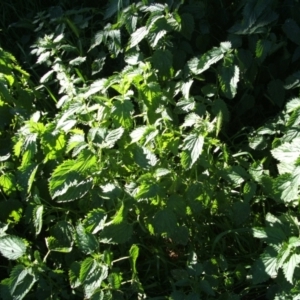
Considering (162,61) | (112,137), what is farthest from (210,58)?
(112,137)

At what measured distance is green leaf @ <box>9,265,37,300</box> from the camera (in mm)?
2318

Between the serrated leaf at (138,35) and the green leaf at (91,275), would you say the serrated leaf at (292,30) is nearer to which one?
the serrated leaf at (138,35)

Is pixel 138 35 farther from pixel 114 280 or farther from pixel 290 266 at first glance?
pixel 290 266

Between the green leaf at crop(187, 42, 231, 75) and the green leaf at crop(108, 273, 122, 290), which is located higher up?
the green leaf at crop(187, 42, 231, 75)

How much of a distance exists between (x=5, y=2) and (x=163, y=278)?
193 cm

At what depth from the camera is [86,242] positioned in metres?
2.35

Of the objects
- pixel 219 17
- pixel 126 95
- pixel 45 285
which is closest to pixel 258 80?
pixel 219 17

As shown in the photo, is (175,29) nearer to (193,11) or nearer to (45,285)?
(193,11)

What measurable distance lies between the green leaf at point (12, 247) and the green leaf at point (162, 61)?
0.92 metres

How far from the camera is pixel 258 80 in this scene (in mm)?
3035

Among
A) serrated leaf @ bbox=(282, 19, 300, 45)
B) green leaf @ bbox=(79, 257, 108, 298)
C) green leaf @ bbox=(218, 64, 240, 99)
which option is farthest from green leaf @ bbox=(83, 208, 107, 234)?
serrated leaf @ bbox=(282, 19, 300, 45)

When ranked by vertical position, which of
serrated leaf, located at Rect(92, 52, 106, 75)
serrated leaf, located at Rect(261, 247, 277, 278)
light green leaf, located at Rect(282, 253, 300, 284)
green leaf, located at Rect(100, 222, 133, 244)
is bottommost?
serrated leaf, located at Rect(261, 247, 277, 278)

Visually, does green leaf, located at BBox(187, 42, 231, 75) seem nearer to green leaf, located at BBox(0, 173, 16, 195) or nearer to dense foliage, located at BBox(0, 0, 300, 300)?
dense foliage, located at BBox(0, 0, 300, 300)

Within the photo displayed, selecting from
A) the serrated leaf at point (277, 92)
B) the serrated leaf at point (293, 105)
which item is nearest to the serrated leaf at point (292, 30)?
the serrated leaf at point (277, 92)
